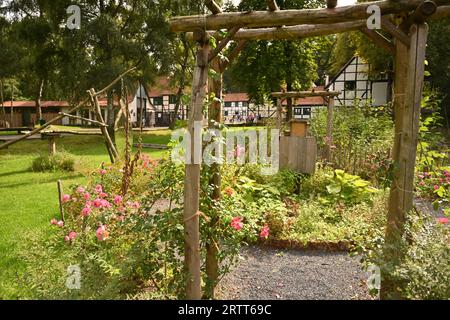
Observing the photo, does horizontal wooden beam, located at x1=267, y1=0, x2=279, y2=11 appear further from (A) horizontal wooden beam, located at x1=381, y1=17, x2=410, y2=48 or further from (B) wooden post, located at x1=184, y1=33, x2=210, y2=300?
(A) horizontal wooden beam, located at x1=381, y1=17, x2=410, y2=48

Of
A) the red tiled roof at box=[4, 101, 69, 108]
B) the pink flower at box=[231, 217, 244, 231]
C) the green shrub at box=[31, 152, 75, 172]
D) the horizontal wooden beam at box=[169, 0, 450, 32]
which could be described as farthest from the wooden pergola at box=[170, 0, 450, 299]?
the red tiled roof at box=[4, 101, 69, 108]

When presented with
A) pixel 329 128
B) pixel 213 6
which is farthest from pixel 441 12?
pixel 329 128

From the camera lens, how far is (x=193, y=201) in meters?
3.26

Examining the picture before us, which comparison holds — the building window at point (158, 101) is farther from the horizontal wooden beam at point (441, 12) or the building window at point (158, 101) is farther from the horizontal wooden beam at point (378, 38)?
the horizontal wooden beam at point (441, 12)

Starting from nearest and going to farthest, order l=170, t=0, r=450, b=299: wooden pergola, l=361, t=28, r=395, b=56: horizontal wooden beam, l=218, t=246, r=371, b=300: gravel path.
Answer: l=170, t=0, r=450, b=299: wooden pergola
l=361, t=28, r=395, b=56: horizontal wooden beam
l=218, t=246, r=371, b=300: gravel path

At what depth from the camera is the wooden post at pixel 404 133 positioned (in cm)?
326

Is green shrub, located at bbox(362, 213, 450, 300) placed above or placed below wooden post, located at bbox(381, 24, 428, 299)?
below

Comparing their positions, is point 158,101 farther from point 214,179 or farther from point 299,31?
point 214,179

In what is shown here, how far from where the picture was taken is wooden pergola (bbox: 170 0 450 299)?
10.7 ft

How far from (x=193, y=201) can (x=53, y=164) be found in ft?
33.0

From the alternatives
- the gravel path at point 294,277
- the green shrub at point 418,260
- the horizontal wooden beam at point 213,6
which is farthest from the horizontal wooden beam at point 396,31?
the gravel path at point 294,277

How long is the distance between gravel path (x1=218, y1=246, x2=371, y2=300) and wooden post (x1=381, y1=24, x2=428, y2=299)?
0.90 meters

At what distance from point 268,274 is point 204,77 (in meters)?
2.71
